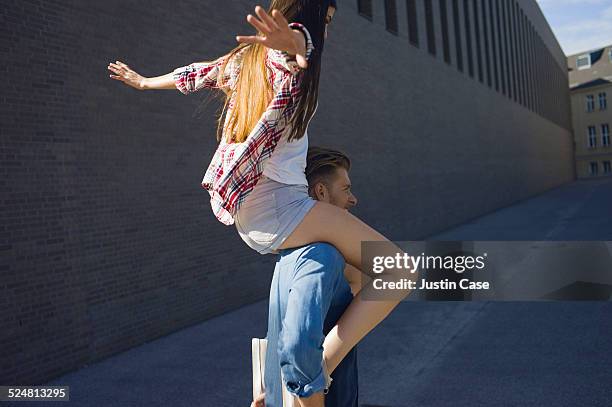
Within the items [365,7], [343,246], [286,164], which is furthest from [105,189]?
[365,7]

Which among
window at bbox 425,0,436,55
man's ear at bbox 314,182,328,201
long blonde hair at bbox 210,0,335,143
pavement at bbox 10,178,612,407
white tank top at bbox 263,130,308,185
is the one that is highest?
window at bbox 425,0,436,55

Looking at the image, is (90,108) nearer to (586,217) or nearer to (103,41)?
(103,41)

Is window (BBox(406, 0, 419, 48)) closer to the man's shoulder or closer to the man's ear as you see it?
the man's ear

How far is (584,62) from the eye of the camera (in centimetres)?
6356

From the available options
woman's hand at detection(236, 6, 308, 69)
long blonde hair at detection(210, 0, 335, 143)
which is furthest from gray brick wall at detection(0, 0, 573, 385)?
woman's hand at detection(236, 6, 308, 69)

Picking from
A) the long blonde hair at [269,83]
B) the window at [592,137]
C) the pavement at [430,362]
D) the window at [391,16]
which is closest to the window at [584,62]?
the window at [592,137]

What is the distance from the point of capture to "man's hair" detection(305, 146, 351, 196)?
1.76 meters

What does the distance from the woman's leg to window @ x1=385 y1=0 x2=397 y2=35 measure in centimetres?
1406

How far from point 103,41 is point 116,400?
3.82 metres

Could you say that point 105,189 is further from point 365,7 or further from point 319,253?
point 365,7

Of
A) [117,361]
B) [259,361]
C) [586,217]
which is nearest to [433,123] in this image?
[586,217]

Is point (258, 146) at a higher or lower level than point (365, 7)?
lower

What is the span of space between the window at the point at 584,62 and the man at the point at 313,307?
233 ft

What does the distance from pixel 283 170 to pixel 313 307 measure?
41 cm
